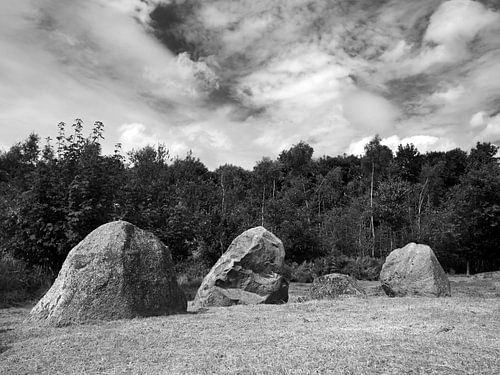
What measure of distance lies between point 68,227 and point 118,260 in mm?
6321

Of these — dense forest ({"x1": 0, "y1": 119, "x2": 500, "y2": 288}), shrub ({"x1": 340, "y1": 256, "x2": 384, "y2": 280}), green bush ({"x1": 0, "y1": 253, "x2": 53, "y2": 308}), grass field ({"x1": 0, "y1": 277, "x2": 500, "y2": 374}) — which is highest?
dense forest ({"x1": 0, "y1": 119, "x2": 500, "y2": 288})

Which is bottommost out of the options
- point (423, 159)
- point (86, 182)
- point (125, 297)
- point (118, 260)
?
point (125, 297)

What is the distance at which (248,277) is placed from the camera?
10.8m

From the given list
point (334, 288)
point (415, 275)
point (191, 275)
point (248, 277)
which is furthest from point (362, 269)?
point (248, 277)

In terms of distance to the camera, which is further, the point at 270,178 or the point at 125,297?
the point at 270,178

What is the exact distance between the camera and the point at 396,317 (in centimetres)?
728

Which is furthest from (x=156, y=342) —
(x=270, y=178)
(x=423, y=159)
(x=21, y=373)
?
(x=423, y=159)

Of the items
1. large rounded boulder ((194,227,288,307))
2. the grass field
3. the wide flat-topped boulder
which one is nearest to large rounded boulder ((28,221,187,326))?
the grass field

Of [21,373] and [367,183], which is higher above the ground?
[367,183]

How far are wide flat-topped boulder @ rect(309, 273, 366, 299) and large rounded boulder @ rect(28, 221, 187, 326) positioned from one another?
4.67m

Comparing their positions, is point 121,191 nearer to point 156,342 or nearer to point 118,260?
point 118,260

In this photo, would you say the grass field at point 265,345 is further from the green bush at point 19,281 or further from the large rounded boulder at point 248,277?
the green bush at point 19,281

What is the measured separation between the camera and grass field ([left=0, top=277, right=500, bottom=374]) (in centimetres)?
431

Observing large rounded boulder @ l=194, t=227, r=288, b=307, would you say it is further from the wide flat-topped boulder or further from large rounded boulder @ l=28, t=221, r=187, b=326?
large rounded boulder @ l=28, t=221, r=187, b=326
